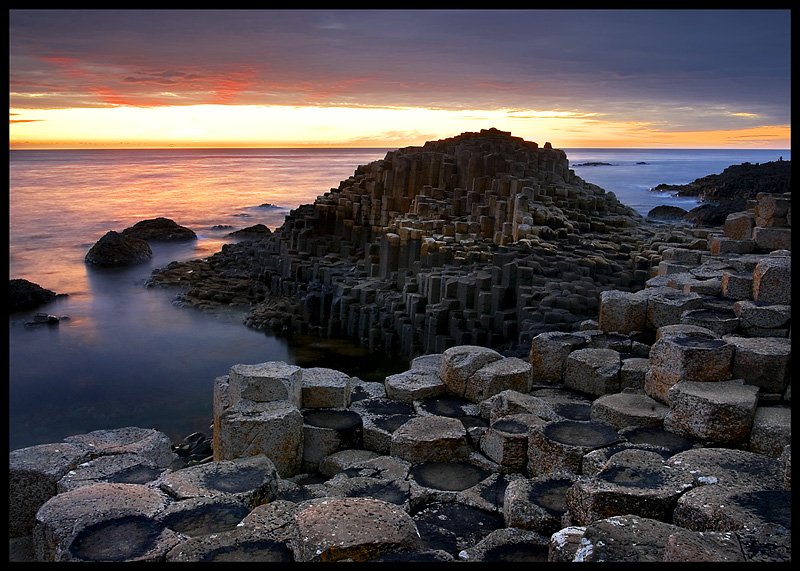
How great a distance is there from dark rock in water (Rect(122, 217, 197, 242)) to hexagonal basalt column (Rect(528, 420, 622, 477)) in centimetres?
3267

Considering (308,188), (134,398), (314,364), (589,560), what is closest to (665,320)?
(589,560)

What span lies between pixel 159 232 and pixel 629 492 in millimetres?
34934

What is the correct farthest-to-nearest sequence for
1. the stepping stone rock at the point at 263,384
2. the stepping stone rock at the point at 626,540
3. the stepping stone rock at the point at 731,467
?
the stepping stone rock at the point at 263,384
the stepping stone rock at the point at 731,467
the stepping stone rock at the point at 626,540

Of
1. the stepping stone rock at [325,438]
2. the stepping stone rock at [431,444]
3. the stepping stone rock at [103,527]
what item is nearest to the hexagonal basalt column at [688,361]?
the stepping stone rock at [431,444]

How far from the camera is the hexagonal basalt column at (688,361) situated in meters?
6.81

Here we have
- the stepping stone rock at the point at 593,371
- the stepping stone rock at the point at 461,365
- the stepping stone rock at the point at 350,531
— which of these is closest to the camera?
the stepping stone rock at the point at 350,531

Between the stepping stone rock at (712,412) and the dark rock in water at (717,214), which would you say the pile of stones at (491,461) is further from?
the dark rock in water at (717,214)

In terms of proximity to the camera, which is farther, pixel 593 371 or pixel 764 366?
pixel 593 371

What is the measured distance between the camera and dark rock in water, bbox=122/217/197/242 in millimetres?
36188

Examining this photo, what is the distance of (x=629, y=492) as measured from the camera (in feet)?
16.0

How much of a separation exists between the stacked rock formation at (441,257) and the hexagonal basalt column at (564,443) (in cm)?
593

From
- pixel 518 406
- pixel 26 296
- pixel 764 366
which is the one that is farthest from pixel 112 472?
pixel 26 296

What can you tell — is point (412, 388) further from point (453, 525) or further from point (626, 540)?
point (626, 540)

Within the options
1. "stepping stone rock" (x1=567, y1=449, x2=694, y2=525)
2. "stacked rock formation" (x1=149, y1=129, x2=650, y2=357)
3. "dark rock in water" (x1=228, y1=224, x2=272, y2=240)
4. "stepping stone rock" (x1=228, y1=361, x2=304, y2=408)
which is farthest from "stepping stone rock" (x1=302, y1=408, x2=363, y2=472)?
"dark rock in water" (x1=228, y1=224, x2=272, y2=240)
